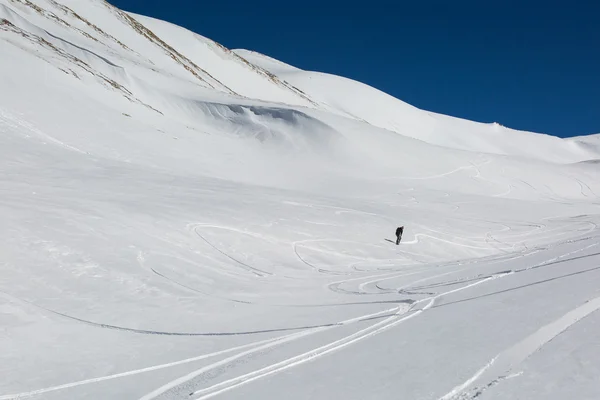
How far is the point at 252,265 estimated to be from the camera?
14453 mm

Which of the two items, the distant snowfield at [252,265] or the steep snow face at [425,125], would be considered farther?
the steep snow face at [425,125]

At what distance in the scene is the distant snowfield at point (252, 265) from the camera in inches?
246

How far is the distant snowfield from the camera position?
6258 mm

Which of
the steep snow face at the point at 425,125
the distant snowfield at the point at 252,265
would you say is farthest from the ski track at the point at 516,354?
the steep snow face at the point at 425,125

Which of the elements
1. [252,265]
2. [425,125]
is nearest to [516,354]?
[252,265]

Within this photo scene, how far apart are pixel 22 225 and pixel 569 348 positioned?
35.3 ft

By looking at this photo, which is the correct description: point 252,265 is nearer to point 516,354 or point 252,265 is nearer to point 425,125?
point 516,354

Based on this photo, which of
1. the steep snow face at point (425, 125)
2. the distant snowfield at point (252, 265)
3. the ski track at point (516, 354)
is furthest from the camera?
the steep snow face at point (425, 125)

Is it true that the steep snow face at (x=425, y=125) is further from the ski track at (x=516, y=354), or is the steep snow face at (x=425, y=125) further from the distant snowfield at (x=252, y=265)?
the ski track at (x=516, y=354)

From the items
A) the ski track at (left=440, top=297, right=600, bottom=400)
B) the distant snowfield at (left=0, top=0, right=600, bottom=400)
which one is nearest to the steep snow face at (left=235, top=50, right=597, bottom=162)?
the distant snowfield at (left=0, top=0, right=600, bottom=400)

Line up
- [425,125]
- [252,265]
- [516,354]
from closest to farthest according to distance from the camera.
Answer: [516,354] < [252,265] < [425,125]

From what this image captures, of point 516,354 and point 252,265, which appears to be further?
point 252,265

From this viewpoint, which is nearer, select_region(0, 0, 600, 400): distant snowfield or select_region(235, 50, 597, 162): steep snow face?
select_region(0, 0, 600, 400): distant snowfield

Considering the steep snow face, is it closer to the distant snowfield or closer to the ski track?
the distant snowfield
